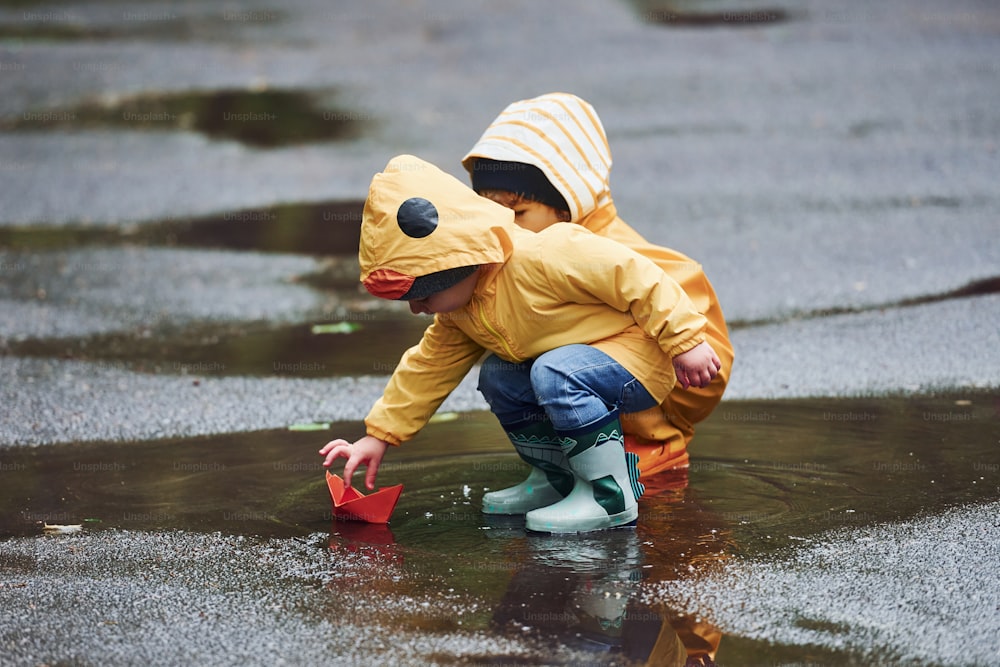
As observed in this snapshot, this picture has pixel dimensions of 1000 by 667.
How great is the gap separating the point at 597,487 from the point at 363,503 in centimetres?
69

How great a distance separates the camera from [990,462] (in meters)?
3.97

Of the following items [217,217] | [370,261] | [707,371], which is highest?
[370,261]

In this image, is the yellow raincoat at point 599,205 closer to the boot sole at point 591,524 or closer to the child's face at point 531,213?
the child's face at point 531,213

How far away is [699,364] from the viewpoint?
3.33 m

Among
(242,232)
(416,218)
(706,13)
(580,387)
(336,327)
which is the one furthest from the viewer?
(706,13)

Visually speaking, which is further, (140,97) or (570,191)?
(140,97)

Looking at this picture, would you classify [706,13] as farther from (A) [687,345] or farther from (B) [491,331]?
(A) [687,345]

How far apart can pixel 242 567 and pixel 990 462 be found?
2.31 m

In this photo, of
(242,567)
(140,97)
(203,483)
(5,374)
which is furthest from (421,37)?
(242,567)

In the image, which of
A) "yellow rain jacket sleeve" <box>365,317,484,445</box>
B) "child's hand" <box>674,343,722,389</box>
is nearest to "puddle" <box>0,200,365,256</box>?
"yellow rain jacket sleeve" <box>365,317,484,445</box>

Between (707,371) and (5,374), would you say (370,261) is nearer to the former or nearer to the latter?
(707,371)

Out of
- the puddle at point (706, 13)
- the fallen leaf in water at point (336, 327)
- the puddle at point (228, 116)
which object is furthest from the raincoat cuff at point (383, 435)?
the puddle at point (706, 13)

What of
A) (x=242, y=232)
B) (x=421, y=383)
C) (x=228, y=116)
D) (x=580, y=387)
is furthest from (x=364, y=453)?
(x=228, y=116)

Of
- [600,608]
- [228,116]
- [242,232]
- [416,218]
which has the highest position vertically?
[416,218]
